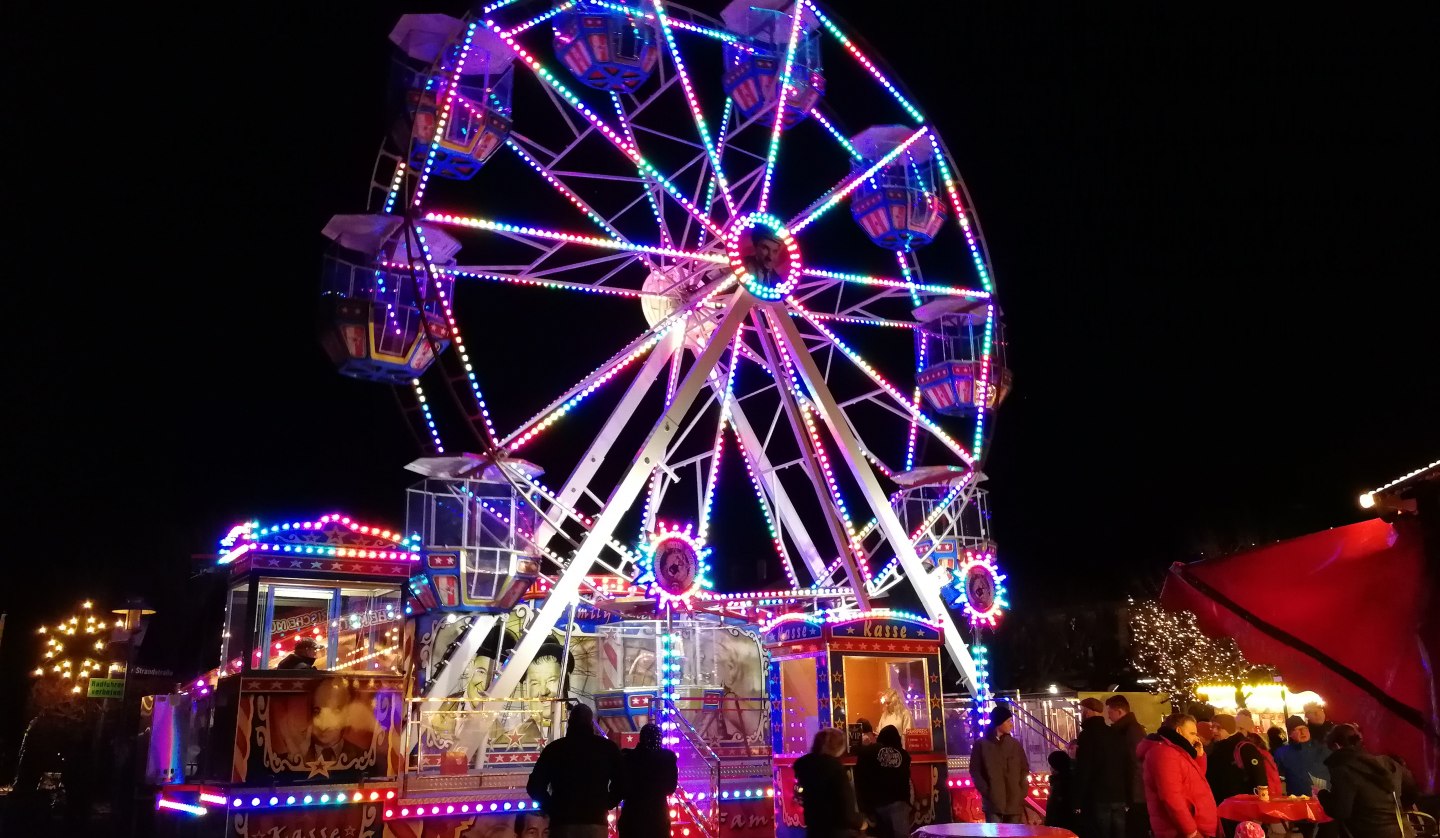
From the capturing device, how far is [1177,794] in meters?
6.27

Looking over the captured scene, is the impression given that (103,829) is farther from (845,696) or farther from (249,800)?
(845,696)

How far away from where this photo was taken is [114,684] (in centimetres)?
2928

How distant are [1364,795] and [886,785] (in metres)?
3.13

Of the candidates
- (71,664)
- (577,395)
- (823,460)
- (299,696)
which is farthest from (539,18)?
(71,664)

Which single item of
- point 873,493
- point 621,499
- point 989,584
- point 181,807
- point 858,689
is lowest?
point 181,807

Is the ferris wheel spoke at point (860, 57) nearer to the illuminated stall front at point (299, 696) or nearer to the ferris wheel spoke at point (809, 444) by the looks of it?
the ferris wheel spoke at point (809, 444)

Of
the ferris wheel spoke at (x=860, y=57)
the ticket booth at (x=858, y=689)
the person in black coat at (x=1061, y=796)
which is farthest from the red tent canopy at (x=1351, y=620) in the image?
the ferris wheel spoke at (x=860, y=57)

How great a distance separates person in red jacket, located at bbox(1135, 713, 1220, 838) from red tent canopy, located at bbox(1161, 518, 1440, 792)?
1.06 m

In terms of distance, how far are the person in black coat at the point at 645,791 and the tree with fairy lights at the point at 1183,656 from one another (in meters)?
29.0

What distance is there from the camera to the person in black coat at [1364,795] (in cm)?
720

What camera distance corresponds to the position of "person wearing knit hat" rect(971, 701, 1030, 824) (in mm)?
9359

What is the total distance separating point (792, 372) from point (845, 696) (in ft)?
19.9

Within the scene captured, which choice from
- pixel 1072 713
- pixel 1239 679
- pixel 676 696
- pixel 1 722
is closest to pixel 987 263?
pixel 1072 713

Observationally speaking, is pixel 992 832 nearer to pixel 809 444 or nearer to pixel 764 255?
pixel 809 444
